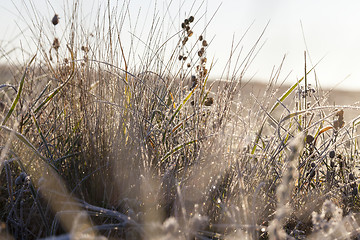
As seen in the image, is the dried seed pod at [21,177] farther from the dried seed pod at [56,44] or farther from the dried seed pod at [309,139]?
the dried seed pod at [309,139]

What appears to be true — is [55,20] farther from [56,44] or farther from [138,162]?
[138,162]

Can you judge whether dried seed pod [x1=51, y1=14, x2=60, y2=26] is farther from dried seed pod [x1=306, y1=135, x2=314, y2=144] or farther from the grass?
dried seed pod [x1=306, y1=135, x2=314, y2=144]

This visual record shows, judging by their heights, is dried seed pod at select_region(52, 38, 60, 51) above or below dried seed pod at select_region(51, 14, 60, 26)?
below

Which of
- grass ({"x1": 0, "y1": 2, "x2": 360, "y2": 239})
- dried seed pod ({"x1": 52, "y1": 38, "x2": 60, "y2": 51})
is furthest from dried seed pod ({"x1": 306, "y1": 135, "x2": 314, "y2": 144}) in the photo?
dried seed pod ({"x1": 52, "y1": 38, "x2": 60, "y2": 51})

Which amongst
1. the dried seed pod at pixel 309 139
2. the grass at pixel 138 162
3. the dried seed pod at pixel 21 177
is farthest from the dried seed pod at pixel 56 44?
the dried seed pod at pixel 309 139

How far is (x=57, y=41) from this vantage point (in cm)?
190

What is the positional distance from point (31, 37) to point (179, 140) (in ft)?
2.92

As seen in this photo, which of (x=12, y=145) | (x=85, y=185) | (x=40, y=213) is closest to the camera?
(x=40, y=213)

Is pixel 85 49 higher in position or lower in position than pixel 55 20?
lower

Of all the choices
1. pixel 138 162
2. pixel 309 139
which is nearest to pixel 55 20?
pixel 138 162

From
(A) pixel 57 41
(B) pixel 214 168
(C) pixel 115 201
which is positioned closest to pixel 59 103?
(A) pixel 57 41

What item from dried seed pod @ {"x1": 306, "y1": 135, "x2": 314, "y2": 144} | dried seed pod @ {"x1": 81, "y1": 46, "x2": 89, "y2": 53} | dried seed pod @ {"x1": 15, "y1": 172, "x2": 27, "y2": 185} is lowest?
dried seed pod @ {"x1": 15, "y1": 172, "x2": 27, "y2": 185}

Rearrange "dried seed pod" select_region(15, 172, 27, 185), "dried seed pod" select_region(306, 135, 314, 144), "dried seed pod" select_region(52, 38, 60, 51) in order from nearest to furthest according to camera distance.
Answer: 1. "dried seed pod" select_region(15, 172, 27, 185)
2. "dried seed pod" select_region(306, 135, 314, 144)
3. "dried seed pod" select_region(52, 38, 60, 51)

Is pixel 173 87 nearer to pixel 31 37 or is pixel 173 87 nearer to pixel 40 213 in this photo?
pixel 31 37
